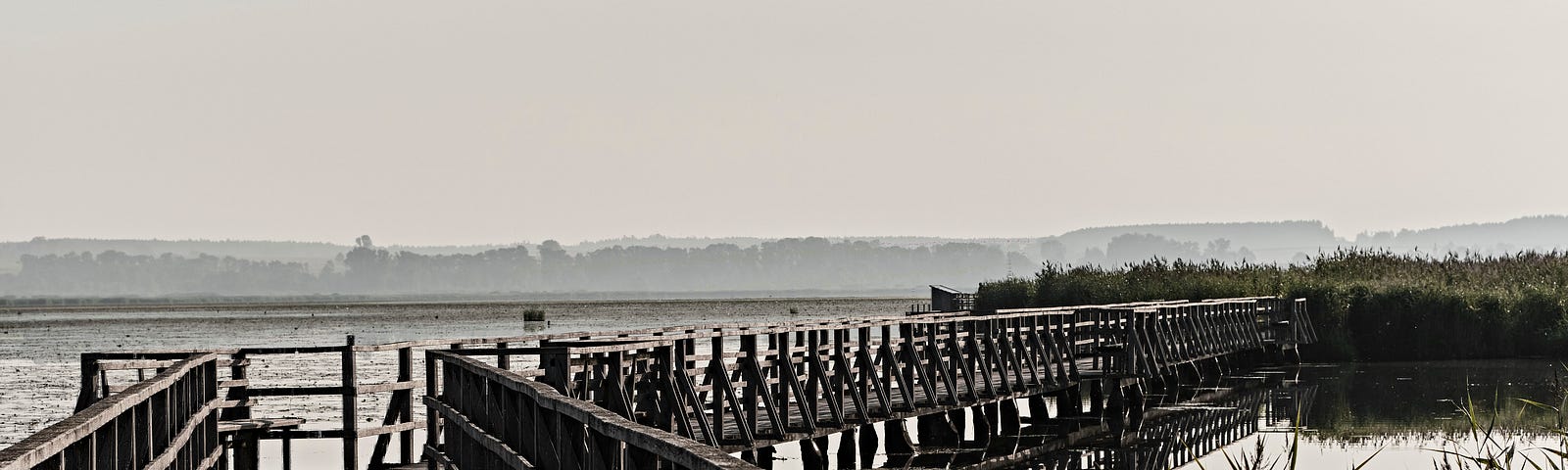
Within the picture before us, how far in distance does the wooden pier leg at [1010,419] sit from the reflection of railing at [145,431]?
1328 cm

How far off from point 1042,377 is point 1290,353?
17884 mm

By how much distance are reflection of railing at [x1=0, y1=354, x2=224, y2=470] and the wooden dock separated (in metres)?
0.02

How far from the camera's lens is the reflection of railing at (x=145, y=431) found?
7.76m

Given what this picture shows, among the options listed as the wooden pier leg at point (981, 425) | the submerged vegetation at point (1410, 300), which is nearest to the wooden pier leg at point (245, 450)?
the wooden pier leg at point (981, 425)

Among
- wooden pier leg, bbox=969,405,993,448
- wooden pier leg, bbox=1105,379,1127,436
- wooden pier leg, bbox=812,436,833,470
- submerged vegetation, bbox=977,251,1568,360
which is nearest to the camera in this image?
wooden pier leg, bbox=812,436,833,470

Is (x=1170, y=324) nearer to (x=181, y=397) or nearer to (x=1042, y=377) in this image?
(x=1042, y=377)

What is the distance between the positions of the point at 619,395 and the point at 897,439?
8381 millimetres

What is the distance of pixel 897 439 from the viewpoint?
2308 centimetres

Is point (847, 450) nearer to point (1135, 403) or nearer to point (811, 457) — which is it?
point (811, 457)

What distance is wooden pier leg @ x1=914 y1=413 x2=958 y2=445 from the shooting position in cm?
2470

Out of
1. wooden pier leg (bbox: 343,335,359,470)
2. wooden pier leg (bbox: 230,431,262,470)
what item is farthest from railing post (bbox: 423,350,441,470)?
wooden pier leg (bbox: 230,431,262,470)

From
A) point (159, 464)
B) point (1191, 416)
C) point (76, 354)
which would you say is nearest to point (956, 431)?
point (1191, 416)

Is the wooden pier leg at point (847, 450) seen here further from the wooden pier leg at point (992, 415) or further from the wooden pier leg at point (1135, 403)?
the wooden pier leg at point (1135, 403)

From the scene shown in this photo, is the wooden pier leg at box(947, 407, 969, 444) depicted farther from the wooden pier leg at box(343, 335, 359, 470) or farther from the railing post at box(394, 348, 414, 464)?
the wooden pier leg at box(343, 335, 359, 470)
